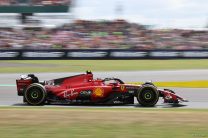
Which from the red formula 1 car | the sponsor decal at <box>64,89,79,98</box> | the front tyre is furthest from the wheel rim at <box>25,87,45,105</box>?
the front tyre

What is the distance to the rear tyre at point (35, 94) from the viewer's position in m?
11.5

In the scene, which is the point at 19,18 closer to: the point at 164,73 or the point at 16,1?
the point at 16,1

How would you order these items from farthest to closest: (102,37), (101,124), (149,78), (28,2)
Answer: (28,2)
(102,37)
(149,78)
(101,124)

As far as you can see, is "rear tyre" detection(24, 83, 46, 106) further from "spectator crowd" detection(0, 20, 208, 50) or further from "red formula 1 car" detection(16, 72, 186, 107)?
"spectator crowd" detection(0, 20, 208, 50)

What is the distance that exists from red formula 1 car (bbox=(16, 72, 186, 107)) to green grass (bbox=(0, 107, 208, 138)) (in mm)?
1629

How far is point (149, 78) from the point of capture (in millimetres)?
20188

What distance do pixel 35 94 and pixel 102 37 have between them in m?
25.3

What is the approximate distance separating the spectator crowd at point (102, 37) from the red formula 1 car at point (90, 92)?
21.7 meters

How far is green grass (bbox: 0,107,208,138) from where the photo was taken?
7.28 meters

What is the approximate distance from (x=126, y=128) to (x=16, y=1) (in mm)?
33411

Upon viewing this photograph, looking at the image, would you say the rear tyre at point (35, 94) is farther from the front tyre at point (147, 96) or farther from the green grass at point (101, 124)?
the front tyre at point (147, 96)

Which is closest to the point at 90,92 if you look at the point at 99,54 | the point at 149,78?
the point at 149,78

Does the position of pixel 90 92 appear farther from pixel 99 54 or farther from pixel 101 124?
pixel 99 54

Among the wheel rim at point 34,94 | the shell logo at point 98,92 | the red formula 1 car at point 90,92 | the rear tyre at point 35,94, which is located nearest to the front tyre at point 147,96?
the red formula 1 car at point 90,92
